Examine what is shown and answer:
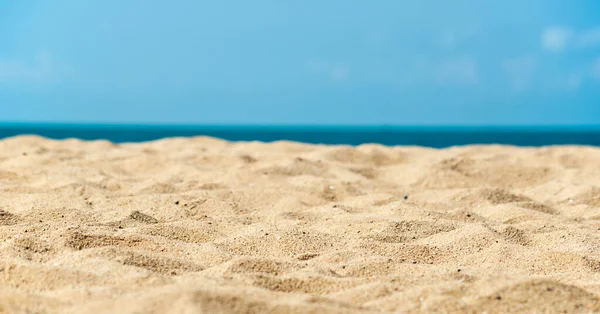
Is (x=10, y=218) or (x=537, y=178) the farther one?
(x=537, y=178)

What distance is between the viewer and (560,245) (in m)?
4.02

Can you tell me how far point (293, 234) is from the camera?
401cm

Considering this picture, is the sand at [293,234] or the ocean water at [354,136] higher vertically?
the sand at [293,234]

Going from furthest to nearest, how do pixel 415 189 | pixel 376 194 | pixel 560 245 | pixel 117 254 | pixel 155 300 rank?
pixel 415 189
pixel 376 194
pixel 560 245
pixel 117 254
pixel 155 300

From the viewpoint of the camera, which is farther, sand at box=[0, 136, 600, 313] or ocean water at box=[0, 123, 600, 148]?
ocean water at box=[0, 123, 600, 148]

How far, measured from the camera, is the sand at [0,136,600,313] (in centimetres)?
278

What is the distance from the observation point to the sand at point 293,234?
278cm

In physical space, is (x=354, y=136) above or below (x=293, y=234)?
below

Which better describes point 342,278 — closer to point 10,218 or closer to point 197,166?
point 10,218

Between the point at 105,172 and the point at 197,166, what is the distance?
0.88 m

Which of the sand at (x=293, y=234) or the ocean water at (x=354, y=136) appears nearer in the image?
the sand at (x=293, y=234)

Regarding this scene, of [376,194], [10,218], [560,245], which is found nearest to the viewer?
[560,245]

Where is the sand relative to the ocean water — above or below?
above

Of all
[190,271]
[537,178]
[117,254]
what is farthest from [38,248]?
[537,178]
